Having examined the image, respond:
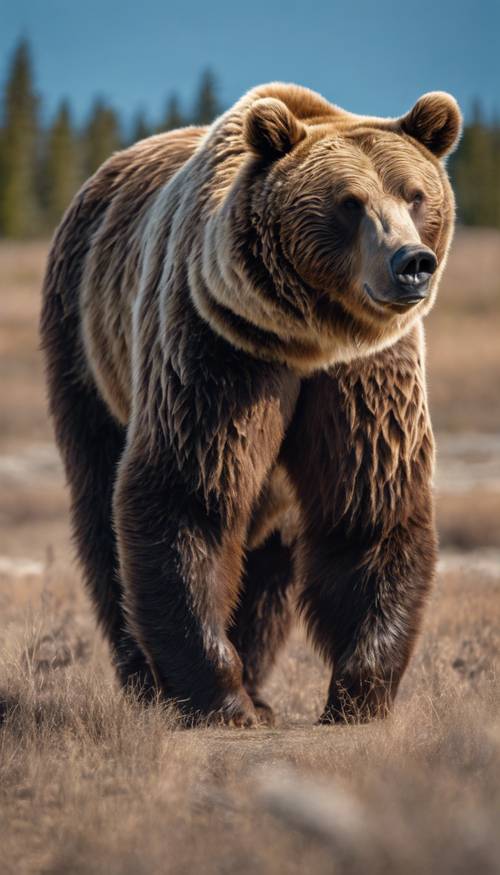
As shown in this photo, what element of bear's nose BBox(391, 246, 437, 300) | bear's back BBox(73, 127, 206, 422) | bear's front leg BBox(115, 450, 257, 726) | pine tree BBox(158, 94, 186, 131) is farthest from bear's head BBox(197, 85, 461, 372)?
pine tree BBox(158, 94, 186, 131)

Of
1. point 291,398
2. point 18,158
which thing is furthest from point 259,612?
point 18,158

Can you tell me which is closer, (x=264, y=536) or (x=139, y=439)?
(x=139, y=439)

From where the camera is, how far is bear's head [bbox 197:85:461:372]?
4.84 m

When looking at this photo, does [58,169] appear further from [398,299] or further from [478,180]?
[398,299]

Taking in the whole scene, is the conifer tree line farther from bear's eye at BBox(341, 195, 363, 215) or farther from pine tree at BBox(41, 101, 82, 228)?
bear's eye at BBox(341, 195, 363, 215)

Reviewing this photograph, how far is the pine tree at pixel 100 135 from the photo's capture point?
6450 centimetres

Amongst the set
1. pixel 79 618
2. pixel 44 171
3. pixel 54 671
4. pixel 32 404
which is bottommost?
pixel 44 171

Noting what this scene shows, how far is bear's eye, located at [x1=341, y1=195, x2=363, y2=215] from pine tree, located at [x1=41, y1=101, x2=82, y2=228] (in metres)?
57.3

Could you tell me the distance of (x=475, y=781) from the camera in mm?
3395

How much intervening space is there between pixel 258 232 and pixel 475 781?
2293 mm

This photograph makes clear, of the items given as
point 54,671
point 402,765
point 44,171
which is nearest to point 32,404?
point 54,671

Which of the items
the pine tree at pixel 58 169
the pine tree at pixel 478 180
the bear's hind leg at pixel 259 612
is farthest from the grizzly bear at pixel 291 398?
the pine tree at pixel 478 180

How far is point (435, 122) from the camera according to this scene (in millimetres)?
5168

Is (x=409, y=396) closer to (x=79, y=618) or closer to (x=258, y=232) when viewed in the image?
(x=258, y=232)
